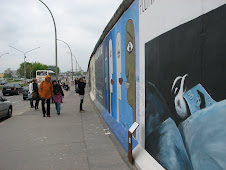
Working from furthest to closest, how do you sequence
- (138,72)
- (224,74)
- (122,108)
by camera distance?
1. (122,108)
2. (138,72)
3. (224,74)

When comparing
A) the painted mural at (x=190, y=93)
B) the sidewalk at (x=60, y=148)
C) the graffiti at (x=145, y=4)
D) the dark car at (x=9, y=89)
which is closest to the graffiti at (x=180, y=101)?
the painted mural at (x=190, y=93)

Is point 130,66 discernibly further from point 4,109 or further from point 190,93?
point 4,109

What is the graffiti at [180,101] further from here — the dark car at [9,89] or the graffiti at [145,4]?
the dark car at [9,89]

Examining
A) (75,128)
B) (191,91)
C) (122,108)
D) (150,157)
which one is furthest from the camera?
(75,128)

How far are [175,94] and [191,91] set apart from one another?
1.26 ft

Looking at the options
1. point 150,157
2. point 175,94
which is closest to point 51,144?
point 150,157

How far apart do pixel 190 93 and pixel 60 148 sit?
3750 millimetres

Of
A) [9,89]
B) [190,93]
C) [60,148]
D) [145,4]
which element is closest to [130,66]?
[145,4]

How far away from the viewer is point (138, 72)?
162 inches

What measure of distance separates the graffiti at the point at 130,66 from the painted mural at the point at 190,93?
96cm

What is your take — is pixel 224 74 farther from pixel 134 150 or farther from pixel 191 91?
pixel 134 150

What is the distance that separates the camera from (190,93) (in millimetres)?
2285

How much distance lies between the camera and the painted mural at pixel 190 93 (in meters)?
1.84

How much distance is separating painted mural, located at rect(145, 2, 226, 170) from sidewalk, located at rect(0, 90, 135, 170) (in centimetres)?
137
